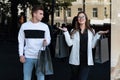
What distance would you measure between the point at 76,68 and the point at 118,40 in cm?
101

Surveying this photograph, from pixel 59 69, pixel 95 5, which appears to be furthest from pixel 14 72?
pixel 95 5

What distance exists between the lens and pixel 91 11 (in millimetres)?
12492

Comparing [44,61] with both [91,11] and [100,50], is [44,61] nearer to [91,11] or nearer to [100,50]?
[100,50]

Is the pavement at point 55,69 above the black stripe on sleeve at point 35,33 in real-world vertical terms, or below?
below

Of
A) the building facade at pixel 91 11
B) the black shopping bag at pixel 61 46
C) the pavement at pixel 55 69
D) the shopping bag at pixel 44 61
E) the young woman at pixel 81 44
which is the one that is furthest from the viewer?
the building facade at pixel 91 11

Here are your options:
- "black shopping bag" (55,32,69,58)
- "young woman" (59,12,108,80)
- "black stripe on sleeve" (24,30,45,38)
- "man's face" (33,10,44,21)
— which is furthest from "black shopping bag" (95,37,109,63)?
"man's face" (33,10,44,21)

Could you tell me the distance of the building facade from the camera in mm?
12203

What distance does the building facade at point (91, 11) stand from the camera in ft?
40.0

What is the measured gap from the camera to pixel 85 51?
6.82m

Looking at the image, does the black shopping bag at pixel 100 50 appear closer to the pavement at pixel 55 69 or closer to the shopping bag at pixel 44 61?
the shopping bag at pixel 44 61

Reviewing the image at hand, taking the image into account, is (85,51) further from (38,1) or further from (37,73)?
(38,1)

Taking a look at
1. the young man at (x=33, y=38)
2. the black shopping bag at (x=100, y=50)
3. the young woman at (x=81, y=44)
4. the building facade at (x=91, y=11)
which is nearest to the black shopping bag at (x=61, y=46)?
the young woman at (x=81, y=44)

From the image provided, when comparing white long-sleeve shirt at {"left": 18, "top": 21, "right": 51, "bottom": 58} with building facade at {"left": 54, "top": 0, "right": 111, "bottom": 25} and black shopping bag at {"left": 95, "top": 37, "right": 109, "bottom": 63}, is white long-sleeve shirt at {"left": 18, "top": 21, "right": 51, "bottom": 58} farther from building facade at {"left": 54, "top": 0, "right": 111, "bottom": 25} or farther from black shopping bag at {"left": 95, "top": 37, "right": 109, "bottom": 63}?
building facade at {"left": 54, "top": 0, "right": 111, "bottom": 25}

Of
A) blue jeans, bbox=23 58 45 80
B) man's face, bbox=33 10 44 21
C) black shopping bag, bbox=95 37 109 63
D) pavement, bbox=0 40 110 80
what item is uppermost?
man's face, bbox=33 10 44 21
